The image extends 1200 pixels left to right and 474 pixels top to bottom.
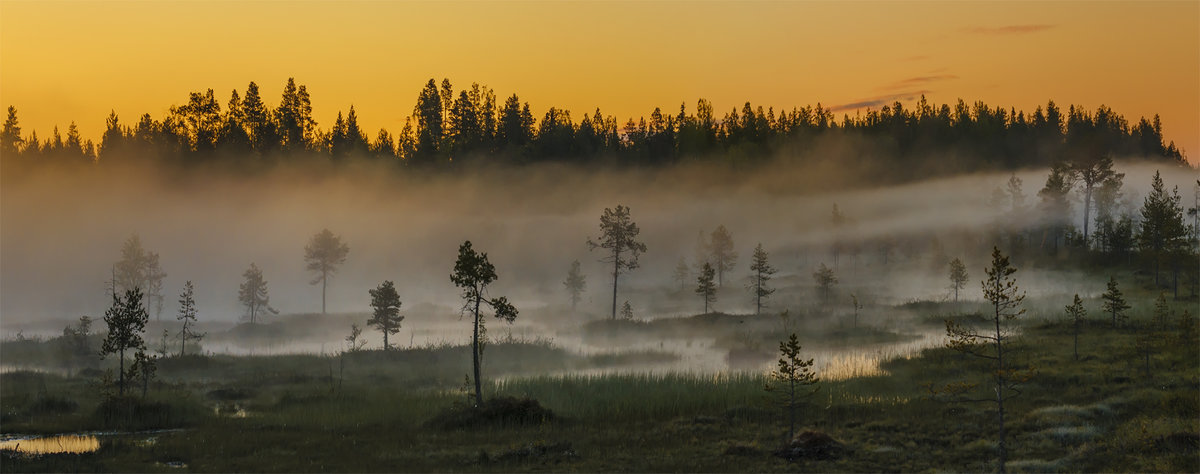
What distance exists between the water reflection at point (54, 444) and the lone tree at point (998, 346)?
120ft

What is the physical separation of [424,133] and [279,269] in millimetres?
46583

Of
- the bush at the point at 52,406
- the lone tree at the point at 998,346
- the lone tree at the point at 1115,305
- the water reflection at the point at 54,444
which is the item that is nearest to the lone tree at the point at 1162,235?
the lone tree at the point at 998,346

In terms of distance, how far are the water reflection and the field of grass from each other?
1416 mm

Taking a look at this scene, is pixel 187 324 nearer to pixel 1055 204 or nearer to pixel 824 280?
pixel 824 280

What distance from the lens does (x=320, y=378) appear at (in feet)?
209

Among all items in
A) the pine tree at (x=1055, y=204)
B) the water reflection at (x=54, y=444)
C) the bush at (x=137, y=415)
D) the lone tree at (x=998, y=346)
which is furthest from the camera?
the pine tree at (x=1055, y=204)

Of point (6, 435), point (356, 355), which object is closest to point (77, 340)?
point (356, 355)

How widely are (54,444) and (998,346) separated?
137ft

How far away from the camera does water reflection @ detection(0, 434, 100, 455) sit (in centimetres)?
3647

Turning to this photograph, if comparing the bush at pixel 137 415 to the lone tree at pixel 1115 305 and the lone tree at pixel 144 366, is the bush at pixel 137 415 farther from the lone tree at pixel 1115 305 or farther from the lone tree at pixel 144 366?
the lone tree at pixel 1115 305

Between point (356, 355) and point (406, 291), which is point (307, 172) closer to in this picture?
point (406, 291)

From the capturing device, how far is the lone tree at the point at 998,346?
30109 mm

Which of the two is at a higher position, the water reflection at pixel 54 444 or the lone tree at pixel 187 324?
the lone tree at pixel 187 324

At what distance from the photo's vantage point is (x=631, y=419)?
46.2m
